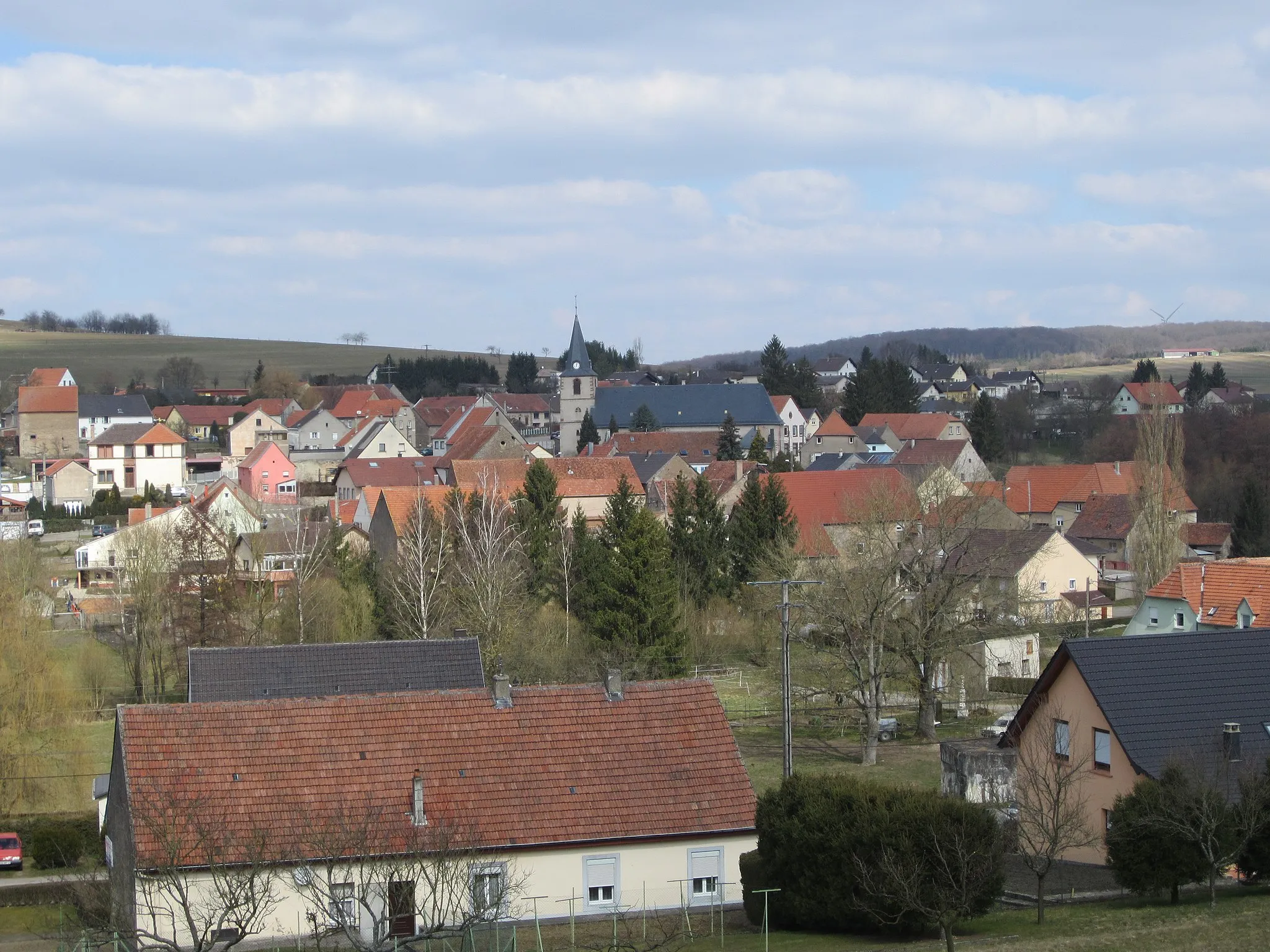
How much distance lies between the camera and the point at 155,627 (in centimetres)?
4631

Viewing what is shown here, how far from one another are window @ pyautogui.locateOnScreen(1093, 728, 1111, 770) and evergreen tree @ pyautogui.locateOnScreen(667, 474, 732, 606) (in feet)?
100

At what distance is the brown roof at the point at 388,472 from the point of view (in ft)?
283

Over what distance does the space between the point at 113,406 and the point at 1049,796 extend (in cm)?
11021

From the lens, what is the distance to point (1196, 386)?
420 ft

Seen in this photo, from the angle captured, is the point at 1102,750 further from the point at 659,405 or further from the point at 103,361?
the point at 103,361

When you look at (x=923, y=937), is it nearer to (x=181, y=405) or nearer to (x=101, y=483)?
(x=101, y=483)

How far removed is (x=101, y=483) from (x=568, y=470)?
3840cm

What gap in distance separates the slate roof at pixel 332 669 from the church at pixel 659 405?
92.5 meters

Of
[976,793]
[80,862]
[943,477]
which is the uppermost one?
[943,477]

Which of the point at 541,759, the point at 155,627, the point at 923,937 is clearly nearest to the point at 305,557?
the point at 155,627

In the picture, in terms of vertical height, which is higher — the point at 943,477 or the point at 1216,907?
the point at 943,477

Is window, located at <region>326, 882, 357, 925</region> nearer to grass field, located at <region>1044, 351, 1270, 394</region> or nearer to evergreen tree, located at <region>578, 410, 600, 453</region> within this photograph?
evergreen tree, located at <region>578, 410, 600, 453</region>

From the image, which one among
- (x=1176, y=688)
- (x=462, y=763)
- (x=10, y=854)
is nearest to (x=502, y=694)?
(x=462, y=763)

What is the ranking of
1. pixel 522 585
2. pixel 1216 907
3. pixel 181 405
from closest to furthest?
pixel 1216 907 → pixel 522 585 → pixel 181 405
